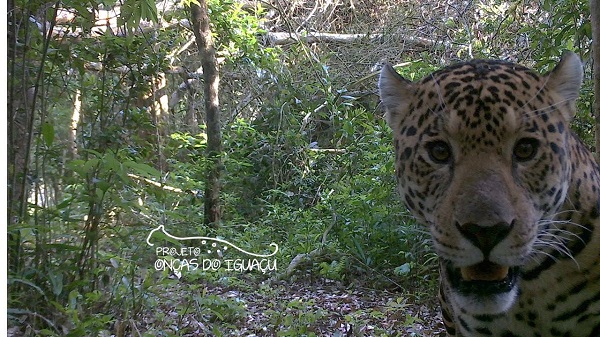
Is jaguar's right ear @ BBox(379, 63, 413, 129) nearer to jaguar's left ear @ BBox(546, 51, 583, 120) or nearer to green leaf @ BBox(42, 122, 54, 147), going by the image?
jaguar's left ear @ BBox(546, 51, 583, 120)

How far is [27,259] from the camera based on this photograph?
88.7 inches

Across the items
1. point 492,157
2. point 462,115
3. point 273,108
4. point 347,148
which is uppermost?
point 273,108

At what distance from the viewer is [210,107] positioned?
4094 millimetres

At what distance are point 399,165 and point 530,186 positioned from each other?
15.1 inches

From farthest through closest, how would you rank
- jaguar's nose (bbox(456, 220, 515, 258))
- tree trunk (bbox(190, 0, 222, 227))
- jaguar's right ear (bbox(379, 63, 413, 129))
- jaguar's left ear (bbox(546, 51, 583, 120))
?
tree trunk (bbox(190, 0, 222, 227))
jaguar's right ear (bbox(379, 63, 413, 129))
jaguar's left ear (bbox(546, 51, 583, 120))
jaguar's nose (bbox(456, 220, 515, 258))

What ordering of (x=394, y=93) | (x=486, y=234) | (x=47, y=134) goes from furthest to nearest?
(x=47, y=134)
(x=394, y=93)
(x=486, y=234)

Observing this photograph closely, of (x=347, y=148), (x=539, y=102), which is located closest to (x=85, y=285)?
(x=539, y=102)

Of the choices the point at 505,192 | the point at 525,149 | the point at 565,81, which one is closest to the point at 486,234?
the point at 505,192

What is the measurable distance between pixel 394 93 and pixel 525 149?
1.54 feet

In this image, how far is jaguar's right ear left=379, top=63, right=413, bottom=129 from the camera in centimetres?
198

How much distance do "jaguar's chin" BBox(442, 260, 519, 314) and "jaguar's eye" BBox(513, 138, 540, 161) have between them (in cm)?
28

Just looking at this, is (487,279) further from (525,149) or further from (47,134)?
(47,134)

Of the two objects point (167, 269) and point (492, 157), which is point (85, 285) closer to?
point (167, 269)

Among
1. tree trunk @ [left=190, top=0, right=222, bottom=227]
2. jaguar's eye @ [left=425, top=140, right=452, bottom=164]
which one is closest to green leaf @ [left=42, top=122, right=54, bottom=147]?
jaguar's eye @ [left=425, top=140, right=452, bottom=164]
